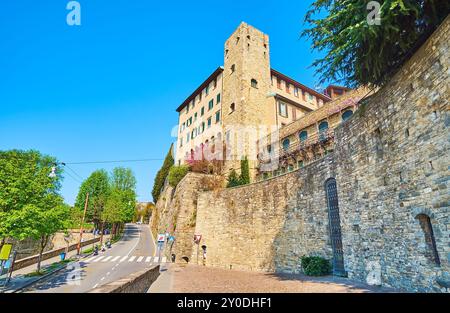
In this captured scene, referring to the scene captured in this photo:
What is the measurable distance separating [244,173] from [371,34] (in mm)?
18949

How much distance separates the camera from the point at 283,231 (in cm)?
1590

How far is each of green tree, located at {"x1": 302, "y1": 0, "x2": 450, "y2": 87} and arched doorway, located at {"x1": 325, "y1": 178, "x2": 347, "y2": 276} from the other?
17.8ft

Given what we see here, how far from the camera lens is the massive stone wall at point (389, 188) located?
7012mm

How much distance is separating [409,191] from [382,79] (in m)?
4.35

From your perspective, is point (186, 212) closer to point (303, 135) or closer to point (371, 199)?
point (303, 135)

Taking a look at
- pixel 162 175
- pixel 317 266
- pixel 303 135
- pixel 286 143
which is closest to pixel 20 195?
pixel 317 266

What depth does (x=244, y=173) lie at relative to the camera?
84.9ft

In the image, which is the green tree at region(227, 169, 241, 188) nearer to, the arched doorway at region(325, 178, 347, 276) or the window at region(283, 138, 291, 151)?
the window at region(283, 138, 291, 151)

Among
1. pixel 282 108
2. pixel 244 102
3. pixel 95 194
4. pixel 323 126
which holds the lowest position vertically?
pixel 95 194

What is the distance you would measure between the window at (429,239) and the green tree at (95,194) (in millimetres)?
47036

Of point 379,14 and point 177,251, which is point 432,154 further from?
point 177,251

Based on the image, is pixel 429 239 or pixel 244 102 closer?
pixel 429 239
